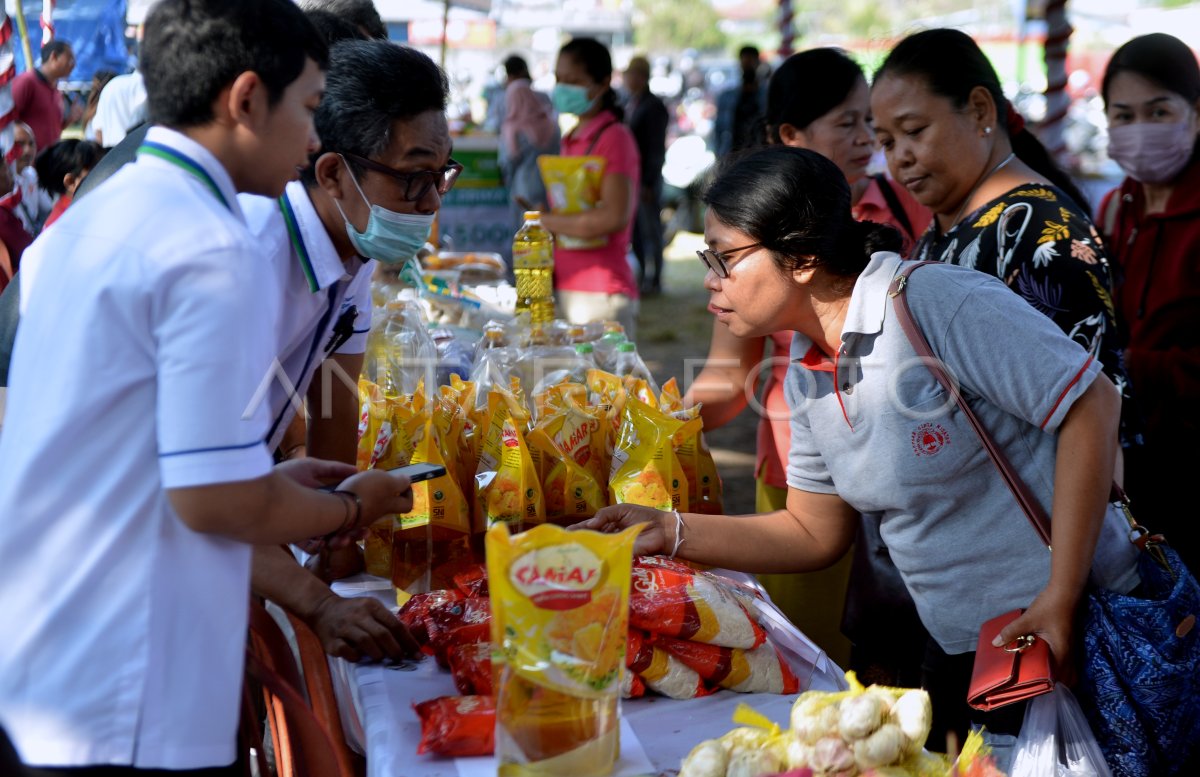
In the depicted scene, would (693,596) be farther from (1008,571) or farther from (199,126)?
(199,126)

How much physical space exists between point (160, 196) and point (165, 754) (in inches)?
24.7

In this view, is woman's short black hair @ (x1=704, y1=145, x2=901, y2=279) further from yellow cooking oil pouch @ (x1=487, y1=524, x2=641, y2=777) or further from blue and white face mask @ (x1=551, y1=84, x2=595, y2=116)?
blue and white face mask @ (x1=551, y1=84, x2=595, y2=116)

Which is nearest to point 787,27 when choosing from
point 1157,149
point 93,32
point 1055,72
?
point 1055,72

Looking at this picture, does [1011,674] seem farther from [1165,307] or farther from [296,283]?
[1165,307]

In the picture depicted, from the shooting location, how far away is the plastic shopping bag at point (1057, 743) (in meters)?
1.74

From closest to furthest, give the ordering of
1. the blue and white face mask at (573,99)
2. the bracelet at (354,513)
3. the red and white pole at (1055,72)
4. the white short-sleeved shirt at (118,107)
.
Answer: the bracelet at (354,513) < the blue and white face mask at (573,99) < the red and white pole at (1055,72) < the white short-sleeved shirt at (118,107)

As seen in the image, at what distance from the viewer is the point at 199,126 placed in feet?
4.22

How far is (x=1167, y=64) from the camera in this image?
3367 millimetres

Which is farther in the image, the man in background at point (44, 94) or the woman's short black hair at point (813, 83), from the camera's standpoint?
the man in background at point (44, 94)

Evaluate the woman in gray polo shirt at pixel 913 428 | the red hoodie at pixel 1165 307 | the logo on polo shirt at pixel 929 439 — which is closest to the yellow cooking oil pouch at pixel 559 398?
the woman in gray polo shirt at pixel 913 428

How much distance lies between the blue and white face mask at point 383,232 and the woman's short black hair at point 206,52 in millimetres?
632

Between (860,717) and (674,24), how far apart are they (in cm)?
5957

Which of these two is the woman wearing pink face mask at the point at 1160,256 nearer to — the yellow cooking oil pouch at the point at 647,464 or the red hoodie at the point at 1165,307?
the red hoodie at the point at 1165,307

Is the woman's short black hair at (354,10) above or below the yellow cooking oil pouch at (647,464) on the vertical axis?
above
